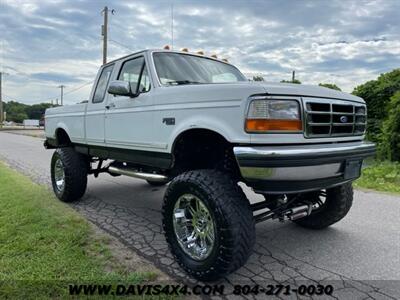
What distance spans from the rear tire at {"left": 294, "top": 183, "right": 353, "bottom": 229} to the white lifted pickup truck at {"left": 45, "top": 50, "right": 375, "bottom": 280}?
0.01 meters

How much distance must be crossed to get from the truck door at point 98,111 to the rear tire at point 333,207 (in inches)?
118

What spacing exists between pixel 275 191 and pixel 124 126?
222cm

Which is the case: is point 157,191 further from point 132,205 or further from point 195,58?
point 195,58

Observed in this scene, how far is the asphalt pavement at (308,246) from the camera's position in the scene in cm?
309

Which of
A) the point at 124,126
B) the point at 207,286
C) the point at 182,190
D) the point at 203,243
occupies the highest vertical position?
the point at 124,126

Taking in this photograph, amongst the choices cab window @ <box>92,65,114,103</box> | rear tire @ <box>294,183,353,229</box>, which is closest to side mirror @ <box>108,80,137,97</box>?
cab window @ <box>92,65,114,103</box>

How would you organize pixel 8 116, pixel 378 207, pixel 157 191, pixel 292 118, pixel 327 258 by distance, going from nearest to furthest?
pixel 292 118 < pixel 327 258 < pixel 378 207 < pixel 157 191 < pixel 8 116

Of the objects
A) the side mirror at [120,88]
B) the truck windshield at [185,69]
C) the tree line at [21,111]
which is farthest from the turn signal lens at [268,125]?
the tree line at [21,111]

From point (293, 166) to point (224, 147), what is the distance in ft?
2.66

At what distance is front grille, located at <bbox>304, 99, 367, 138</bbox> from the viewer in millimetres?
2869

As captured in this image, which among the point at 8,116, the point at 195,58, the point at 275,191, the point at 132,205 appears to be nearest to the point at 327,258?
the point at 275,191

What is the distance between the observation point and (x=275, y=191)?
110 inches

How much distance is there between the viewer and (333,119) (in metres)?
3.07

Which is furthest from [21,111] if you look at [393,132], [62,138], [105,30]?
[393,132]
